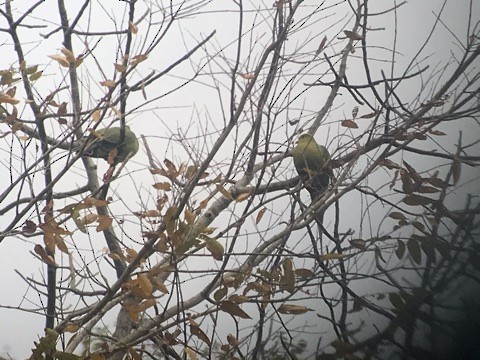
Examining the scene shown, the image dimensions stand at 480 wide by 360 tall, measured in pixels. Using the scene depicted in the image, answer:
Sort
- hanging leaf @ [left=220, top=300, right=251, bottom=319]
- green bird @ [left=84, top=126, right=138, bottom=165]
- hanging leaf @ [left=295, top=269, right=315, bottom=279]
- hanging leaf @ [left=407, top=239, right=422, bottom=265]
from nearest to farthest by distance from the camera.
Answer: hanging leaf @ [left=220, top=300, right=251, bottom=319], hanging leaf @ [left=295, top=269, right=315, bottom=279], hanging leaf @ [left=407, top=239, right=422, bottom=265], green bird @ [left=84, top=126, right=138, bottom=165]

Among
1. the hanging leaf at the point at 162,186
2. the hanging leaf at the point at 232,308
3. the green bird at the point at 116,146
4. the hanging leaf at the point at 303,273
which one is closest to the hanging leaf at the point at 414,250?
the hanging leaf at the point at 303,273

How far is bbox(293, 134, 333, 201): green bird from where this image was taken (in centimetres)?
153

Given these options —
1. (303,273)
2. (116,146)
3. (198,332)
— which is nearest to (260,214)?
(303,273)

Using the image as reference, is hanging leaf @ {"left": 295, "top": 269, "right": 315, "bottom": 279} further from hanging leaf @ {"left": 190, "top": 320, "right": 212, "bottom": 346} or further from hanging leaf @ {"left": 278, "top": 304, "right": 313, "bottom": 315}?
hanging leaf @ {"left": 190, "top": 320, "right": 212, "bottom": 346}

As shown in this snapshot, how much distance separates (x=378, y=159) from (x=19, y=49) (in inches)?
37.3

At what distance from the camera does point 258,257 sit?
1.47 m

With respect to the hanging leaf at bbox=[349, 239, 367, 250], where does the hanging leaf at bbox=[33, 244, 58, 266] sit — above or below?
above

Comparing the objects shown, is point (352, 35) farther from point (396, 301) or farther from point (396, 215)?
point (396, 301)

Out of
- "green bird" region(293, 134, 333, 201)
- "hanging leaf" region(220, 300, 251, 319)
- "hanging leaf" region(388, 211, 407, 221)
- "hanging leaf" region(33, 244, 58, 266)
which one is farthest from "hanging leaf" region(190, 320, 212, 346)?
"hanging leaf" region(388, 211, 407, 221)

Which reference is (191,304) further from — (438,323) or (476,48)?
(476,48)

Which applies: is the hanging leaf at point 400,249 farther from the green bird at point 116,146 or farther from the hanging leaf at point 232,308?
the green bird at point 116,146

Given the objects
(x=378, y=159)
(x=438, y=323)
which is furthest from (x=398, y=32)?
(x=438, y=323)

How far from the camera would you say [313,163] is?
5.04ft

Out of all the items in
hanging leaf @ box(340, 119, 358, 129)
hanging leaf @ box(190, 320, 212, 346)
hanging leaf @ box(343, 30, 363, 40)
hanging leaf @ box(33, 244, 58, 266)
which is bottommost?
hanging leaf @ box(190, 320, 212, 346)
